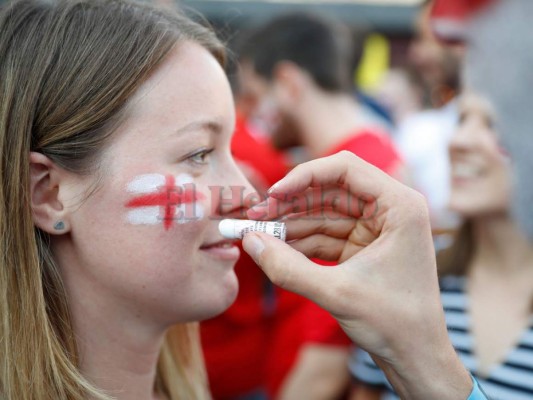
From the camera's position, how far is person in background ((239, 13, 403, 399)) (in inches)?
116

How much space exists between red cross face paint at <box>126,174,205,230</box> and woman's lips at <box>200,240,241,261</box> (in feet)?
0.29

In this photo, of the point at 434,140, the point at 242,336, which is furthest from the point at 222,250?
the point at 434,140

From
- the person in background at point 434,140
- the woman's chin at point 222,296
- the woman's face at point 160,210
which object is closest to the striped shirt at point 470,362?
the woman's chin at point 222,296

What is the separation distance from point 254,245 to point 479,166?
135 centimetres

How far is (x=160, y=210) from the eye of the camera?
1.38 meters

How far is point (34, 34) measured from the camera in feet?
4.50

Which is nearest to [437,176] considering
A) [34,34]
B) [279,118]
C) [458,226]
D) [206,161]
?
[279,118]

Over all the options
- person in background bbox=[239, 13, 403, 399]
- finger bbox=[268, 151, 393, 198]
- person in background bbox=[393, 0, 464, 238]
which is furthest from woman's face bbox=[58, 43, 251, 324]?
person in background bbox=[393, 0, 464, 238]

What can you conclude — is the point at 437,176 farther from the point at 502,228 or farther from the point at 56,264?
the point at 56,264

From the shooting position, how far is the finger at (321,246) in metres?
1.42

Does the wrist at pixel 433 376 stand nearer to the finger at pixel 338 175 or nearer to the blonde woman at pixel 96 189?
the finger at pixel 338 175

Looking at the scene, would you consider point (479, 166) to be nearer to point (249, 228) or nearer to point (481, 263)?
point (481, 263)

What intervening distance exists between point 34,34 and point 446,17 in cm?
157

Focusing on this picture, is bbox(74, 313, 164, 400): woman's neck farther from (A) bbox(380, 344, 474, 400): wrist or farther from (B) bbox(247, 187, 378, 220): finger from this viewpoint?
(A) bbox(380, 344, 474, 400): wrist
